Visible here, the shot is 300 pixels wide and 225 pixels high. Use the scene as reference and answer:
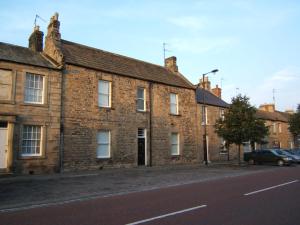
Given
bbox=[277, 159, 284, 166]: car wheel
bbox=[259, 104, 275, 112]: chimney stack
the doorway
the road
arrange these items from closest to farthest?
the road < the doorway < bbox=[277, 159, 284, 166]: car wheel < bbox=[259, 104, 275, 112]: chimney stack

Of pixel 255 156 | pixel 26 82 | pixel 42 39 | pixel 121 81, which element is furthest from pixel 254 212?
pixel 255 156

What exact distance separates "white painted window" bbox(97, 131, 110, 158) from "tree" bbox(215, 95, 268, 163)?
10.8m

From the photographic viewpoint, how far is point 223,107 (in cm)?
3750

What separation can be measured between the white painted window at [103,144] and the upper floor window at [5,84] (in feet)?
22.5

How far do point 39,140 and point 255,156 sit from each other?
71.8 ft

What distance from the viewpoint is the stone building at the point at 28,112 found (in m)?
18.5

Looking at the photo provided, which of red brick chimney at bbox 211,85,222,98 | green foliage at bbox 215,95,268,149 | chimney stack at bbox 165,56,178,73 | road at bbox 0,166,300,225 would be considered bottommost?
road at bbox 0,166,300,225

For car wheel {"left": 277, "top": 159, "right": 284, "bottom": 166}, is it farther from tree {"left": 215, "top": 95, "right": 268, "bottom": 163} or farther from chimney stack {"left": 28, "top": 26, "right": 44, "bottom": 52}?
chimney stack {"left": 28, "top": 26, "right": 44, "bottom": 52}

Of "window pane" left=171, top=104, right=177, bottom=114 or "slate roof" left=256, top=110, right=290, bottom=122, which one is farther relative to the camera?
"slate roof" left=256, top=110, right=290, bottom=122

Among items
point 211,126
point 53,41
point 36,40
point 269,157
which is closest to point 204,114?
point 211,126

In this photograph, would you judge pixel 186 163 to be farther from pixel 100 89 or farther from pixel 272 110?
pixel 272 110

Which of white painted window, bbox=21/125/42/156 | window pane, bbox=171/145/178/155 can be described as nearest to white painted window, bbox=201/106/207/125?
window pane, bbox=171/145/178/155

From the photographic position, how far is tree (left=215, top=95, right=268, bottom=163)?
2762 cm

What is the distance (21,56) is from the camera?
66.2 feet
